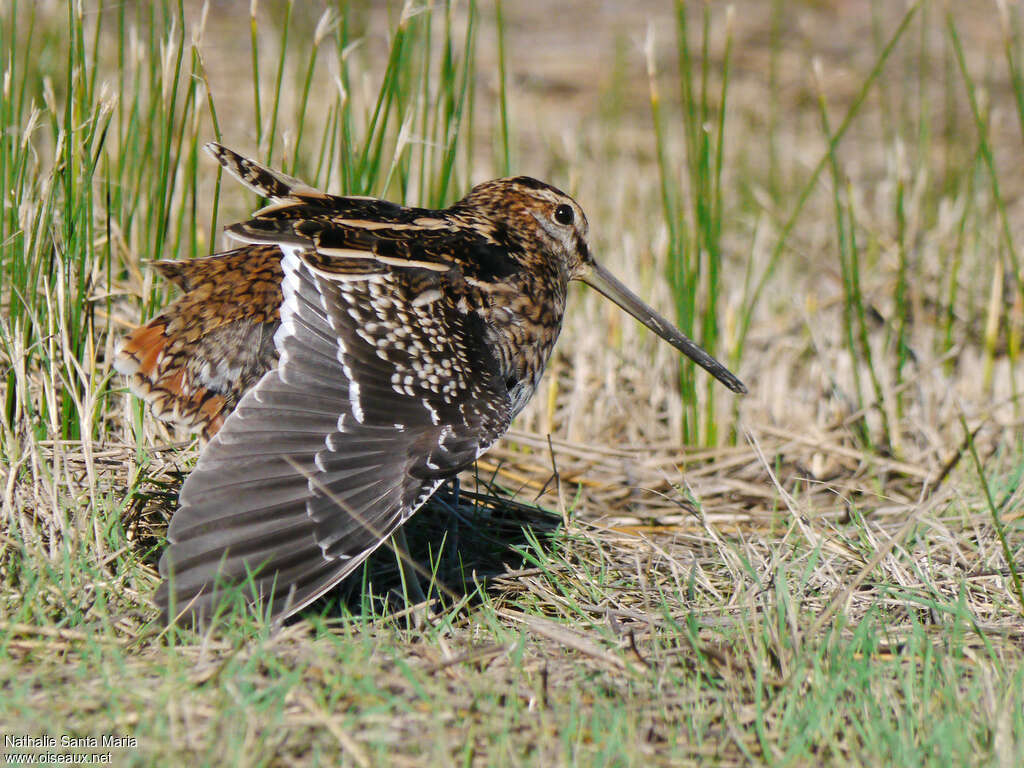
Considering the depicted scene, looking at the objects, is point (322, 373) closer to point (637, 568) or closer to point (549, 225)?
point (637, 568)

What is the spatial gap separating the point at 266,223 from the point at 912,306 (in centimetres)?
358

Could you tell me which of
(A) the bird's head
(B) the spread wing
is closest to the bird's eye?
(A) the bird's head

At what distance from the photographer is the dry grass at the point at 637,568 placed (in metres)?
2.28

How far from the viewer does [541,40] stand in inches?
348

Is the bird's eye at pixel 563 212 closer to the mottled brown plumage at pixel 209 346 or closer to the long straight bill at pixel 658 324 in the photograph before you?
the long straight bill at pixel 658 324

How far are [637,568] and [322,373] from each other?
1.06 m

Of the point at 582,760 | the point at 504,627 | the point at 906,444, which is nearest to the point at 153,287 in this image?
the point at 504,627

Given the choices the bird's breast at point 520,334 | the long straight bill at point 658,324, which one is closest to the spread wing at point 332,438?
the bird's breast at point 520,334

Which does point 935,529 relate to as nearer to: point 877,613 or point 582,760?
point 877,613

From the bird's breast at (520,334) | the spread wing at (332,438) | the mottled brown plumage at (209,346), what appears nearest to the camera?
the spread wing at (332,438)

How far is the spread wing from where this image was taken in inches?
98.3

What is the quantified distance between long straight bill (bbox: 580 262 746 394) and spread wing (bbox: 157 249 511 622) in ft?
2.79

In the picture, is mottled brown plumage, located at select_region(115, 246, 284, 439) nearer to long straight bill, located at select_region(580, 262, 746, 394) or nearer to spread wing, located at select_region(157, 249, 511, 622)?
spread wing, located at select_region(157, 249, 511, 622)

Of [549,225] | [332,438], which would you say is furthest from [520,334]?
[332,438]
